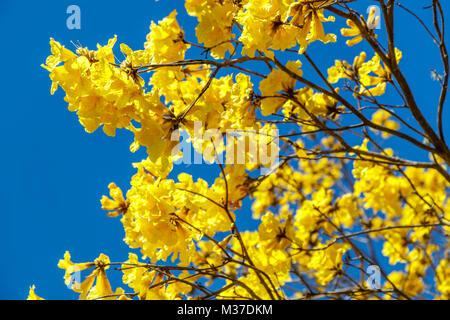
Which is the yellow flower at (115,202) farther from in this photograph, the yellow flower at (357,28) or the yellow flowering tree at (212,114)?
the yellow flower at (357,28)

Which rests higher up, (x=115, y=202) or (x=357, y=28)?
(x=357, y=28)

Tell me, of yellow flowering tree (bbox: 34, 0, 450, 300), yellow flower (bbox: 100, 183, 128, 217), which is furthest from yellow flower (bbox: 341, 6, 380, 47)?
yellow flower (bbox: 100, 183, 128, 217)

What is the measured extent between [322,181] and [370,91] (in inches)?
131

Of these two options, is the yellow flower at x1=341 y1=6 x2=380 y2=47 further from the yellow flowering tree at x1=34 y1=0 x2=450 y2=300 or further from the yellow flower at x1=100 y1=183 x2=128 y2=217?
the yellow flower at x1=100 y1=183 x2=128 y2=217

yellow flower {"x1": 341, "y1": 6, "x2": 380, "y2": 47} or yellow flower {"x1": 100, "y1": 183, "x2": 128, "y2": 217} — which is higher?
yellow flower {"x1": 341, "y1": 6, "x2": 380, "y2": 47}

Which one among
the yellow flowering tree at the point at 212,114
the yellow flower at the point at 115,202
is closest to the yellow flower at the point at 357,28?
the yellow flowering tree at the point at 212,114

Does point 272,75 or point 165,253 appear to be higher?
point 272,75

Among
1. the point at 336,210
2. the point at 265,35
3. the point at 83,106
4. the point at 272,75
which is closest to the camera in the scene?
the point at 83,106

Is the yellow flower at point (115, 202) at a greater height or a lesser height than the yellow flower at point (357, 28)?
lesser

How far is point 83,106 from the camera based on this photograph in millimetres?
1631

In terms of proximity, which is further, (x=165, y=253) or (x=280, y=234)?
(x=280, y=234)

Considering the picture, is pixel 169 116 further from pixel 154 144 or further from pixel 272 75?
pixel 272 75
